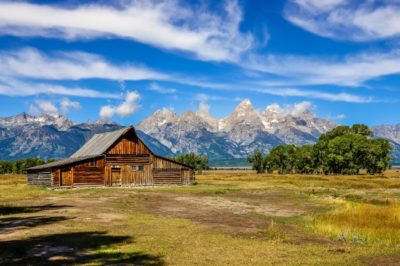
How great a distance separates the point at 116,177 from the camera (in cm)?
6525

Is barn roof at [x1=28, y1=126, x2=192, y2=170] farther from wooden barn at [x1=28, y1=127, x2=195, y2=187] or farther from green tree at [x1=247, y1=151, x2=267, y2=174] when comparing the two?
green tree at [x1=247, y1=151, x2=267, y2=174]

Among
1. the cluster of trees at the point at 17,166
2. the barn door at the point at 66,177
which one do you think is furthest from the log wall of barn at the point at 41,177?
the cluster of trees at the point at 17,166

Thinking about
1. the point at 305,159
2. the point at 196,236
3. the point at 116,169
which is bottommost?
the point at 196,236

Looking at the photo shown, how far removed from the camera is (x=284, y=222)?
26.3 metres

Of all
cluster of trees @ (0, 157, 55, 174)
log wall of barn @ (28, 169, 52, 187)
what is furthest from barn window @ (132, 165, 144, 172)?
cluster of trees @ (0, 157, 55, 174)

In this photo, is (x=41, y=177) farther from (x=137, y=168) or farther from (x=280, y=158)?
(x=280, y=158)

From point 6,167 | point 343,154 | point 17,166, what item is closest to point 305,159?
point 343,154

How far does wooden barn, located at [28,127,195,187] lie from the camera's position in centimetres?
6172

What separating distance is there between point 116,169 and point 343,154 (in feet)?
247

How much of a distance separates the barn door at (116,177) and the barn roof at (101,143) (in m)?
3.48

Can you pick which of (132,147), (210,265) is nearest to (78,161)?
(132,147)

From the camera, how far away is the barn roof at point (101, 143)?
65500mm

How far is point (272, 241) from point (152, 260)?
20.9ft

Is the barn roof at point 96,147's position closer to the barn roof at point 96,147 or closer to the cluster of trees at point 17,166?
the barn roof at point 96,147
